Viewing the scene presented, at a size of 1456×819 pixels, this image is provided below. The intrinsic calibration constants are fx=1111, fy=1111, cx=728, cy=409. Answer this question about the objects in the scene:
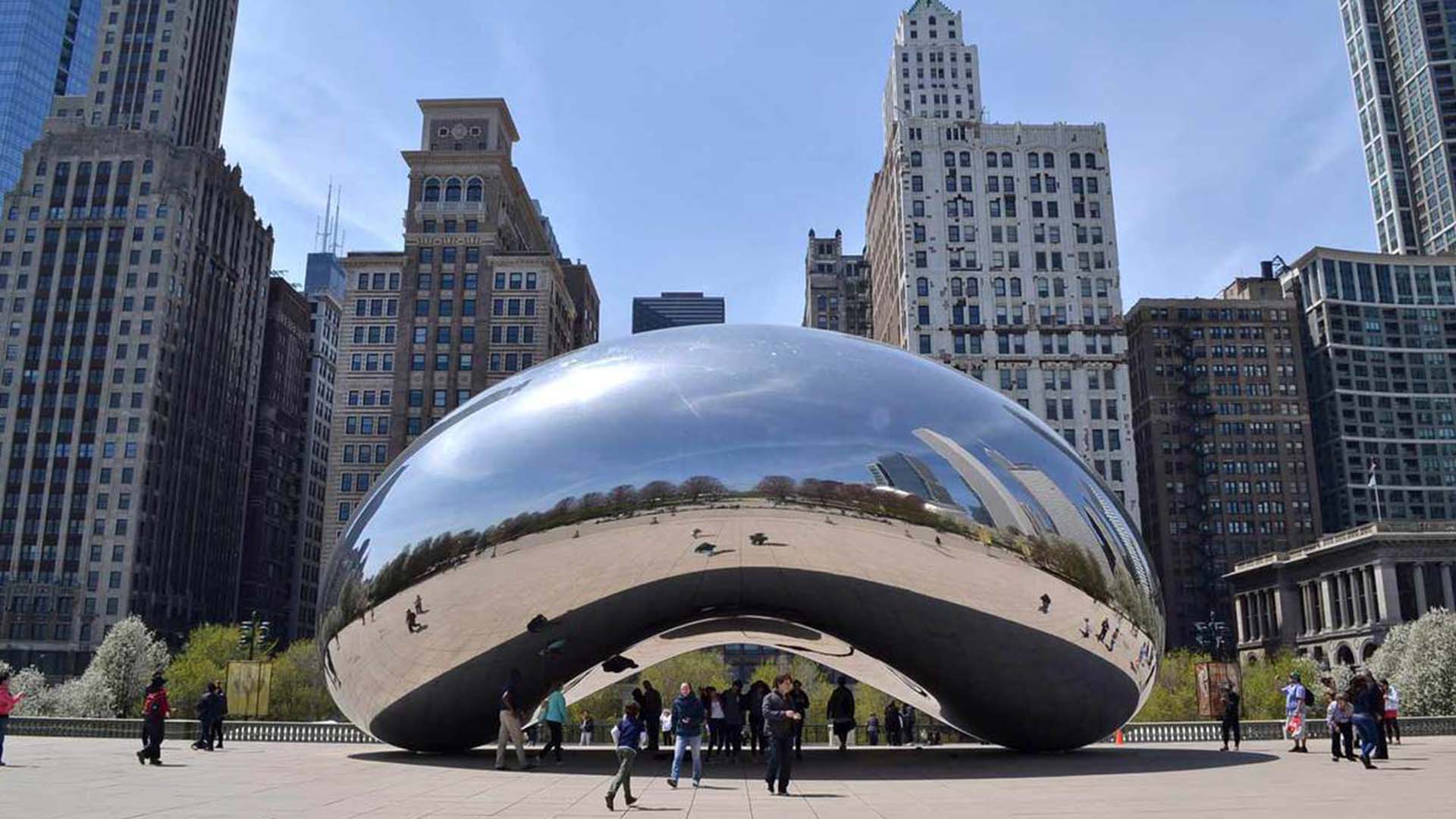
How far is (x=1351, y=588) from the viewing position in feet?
315

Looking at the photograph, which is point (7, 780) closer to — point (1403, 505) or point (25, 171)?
point (25, 171)

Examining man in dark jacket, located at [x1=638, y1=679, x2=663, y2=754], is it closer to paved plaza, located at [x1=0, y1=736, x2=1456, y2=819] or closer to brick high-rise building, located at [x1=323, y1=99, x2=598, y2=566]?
paved plaza, located at [x1=0, y1=736, x2=1456, y2=819]

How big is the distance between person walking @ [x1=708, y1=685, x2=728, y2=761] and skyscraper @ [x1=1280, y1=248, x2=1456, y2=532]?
146118 millimetres

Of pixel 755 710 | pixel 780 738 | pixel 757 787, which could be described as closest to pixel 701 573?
pixel 780 738

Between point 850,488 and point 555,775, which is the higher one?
point 850,488

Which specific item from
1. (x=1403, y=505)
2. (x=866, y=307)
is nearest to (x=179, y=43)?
(x=866, y=307)

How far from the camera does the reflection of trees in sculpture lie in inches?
548

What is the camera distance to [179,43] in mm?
128250

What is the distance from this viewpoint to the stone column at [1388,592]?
89.1 metres

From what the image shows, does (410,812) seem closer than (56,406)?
Yes

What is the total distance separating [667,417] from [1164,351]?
141967 mm

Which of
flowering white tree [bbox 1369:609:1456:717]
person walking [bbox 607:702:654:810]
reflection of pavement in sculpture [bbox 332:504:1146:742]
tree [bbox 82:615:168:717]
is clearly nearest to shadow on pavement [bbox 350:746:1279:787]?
reflection of pavement in sculpture [bbox 332:504:1146:742]

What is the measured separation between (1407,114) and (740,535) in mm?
206690

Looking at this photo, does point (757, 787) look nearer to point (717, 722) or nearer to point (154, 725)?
point (717, 722)
